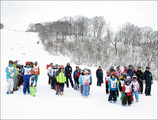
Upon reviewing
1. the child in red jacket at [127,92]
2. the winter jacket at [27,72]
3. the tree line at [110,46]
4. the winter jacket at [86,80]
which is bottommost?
the child in red jacket at [127,92]

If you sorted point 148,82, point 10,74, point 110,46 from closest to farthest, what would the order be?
point 10,74 → point 148,82 → point 110,46

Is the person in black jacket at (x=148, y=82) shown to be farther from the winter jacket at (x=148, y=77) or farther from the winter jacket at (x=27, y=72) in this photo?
the winter jacket at (x=27, y=72)

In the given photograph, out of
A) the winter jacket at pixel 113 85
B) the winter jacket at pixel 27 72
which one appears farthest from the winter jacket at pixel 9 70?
the winter jacket at pixel 113 85

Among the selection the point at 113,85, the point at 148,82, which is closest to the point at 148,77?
the point at 148,82

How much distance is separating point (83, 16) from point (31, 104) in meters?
43.7

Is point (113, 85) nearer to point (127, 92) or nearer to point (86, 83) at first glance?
point (127, 92)

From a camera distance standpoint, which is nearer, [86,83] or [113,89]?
[113,89]

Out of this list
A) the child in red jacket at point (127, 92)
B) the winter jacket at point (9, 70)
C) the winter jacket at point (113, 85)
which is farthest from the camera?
the winter jacket at point (9, 70)

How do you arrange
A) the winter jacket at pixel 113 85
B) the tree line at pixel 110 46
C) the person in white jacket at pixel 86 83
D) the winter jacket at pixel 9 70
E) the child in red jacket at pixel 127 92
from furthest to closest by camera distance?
the tree line at pixel 110 46 < the person in white jacket at pixel 86 83 < the winter jacket at pixel 9 70 < the winter jacket at pixel 113 85 < the child in red jacket at pixel 127 92

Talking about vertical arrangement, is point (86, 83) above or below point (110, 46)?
below

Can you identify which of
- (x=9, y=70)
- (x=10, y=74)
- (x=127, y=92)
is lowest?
(x=127, y=92)

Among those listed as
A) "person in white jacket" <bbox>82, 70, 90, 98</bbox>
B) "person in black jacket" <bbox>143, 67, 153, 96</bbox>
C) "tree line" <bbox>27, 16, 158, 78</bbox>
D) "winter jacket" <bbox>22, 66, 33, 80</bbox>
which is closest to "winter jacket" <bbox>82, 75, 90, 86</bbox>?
"person in white jacket" <bbox>82, 70, 90, 98</bbox>

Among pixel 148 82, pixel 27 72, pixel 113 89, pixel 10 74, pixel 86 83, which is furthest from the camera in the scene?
pixel 148 82

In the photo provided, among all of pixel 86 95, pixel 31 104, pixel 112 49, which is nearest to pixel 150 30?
pixel 112 49
